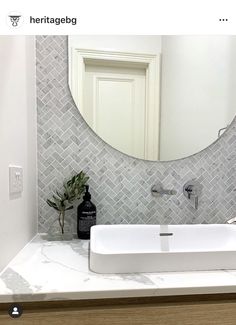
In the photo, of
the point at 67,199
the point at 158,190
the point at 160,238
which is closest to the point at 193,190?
the point at 158,190

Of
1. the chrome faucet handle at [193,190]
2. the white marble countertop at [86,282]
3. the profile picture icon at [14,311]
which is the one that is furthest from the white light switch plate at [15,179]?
the chrome faucet handle at [193,190]

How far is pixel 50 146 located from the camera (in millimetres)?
1286

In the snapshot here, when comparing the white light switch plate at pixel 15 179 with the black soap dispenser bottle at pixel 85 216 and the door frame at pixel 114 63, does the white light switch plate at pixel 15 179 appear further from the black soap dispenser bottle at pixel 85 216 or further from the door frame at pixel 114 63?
the door frame at pixel 114 63

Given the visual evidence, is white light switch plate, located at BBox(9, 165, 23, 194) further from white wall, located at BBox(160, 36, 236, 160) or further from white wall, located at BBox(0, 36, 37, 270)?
white wall, located at BBox(160, 36, 236, 160)

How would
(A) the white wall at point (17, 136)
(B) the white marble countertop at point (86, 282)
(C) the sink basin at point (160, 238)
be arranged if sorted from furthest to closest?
(C) the sink basin at point (160, 238) → (A) the white wall at point (17, 136) → (B) the white marble countertop at point (86, 282)

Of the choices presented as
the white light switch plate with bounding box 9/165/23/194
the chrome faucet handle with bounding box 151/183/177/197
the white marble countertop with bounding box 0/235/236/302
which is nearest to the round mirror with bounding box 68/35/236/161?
the chrome faucet handle with bounding box 151/183/177/197

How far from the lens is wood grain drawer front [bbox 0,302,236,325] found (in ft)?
2.47

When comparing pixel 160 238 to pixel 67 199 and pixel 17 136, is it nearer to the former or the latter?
pixel 67 199

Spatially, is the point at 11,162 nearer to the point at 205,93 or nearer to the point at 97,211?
the point at 97,211

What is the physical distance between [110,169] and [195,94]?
0.50 m

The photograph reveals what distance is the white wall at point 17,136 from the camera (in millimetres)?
887

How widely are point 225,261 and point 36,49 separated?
1089 millimetres

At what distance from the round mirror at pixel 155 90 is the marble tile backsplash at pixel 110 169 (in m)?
0.05

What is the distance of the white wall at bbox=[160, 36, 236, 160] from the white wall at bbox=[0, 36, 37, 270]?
0.56 metres
